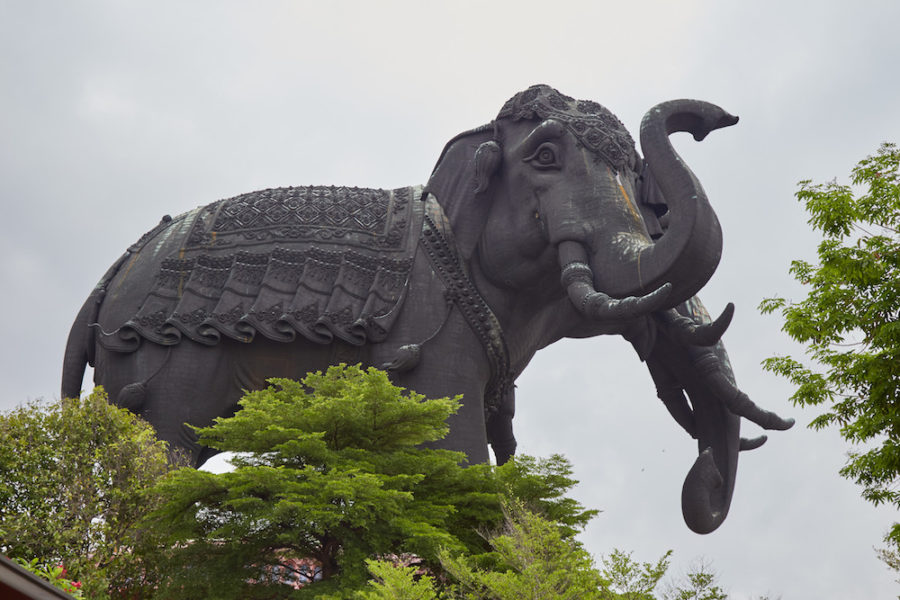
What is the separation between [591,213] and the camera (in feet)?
33.4

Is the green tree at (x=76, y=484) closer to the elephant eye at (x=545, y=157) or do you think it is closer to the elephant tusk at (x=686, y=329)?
the elephant eye at (x=545, y=157)

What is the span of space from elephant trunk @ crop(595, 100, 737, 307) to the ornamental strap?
1145mm

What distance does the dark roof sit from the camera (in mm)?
3215

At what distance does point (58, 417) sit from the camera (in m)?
8.62

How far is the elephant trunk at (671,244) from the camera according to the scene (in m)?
9.55

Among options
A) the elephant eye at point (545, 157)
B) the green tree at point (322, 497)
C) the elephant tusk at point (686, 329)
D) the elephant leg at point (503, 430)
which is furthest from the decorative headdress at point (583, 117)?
the green tree at point (322, 497)

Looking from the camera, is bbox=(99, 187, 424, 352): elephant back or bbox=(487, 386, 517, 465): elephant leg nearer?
bbox=(99, 187, 424, 352): elephant back

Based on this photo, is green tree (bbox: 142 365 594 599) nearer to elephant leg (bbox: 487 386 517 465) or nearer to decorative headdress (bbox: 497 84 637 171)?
elephant leg (bbox: 487 386 517 465)

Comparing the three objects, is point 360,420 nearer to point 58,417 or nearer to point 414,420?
point 414,420

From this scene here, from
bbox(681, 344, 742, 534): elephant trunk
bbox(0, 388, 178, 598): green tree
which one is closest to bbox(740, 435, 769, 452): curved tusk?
bbox(681, 344, 742, 534): elephant trunk

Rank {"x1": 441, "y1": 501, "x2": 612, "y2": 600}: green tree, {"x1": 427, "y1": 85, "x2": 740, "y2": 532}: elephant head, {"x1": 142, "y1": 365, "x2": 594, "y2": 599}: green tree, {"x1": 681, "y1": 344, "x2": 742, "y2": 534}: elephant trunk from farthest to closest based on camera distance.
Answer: {"x1": 681, "y1": 344, "x2": 742, "y2": 534}: elephant trunk
{"x1": 427, "y1": 85, "x2": 740, "y2": 532}: elephant head
{"x1": 142, "y1": 365, "x2": 594, "y2": 599}: green tree
{"x1": 441, "y1": 501, "x2": 612, "y2": 600}: green tree

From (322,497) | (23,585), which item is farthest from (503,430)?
(23,585)

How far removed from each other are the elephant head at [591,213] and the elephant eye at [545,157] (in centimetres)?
1

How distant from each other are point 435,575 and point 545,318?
347 cm
